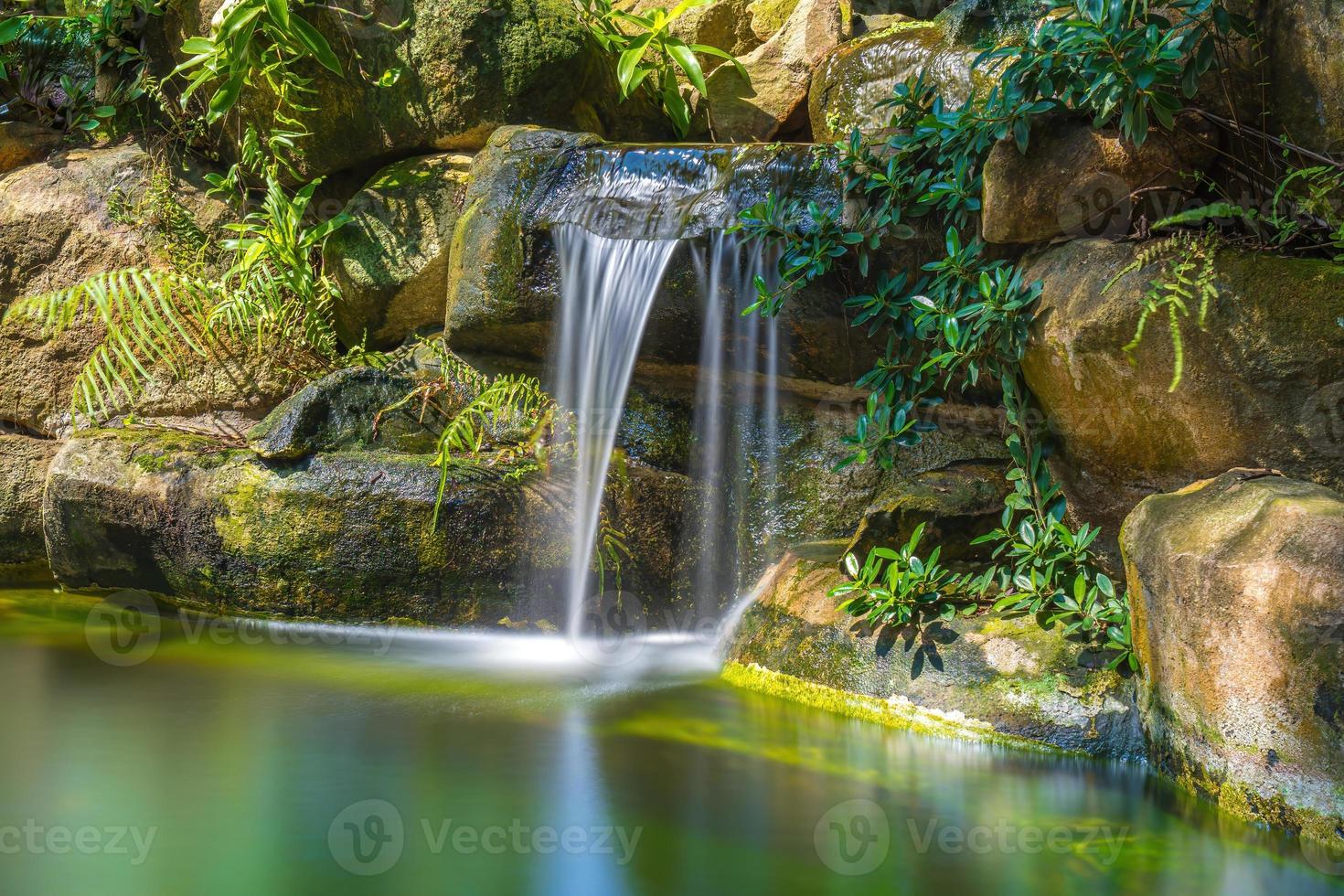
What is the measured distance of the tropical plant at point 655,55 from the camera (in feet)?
19.0

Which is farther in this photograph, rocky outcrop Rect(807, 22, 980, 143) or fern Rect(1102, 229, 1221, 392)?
rocky outcrop Rect(807, 22, 980, 143)

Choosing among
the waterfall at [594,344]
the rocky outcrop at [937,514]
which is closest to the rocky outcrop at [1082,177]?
the rocky outcrop at [937,514]

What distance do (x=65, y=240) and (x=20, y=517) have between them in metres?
1.84

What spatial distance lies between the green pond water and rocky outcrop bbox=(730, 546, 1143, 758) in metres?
0.11

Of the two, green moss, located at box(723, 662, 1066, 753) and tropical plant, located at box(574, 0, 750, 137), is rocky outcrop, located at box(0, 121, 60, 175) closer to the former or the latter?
tropical plant, located at box(574, 0, 750, 137)

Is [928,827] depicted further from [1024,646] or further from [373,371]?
[373,371]

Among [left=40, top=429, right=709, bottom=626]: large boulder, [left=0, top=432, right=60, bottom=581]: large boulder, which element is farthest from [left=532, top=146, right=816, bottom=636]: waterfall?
[left=0, top=432, right=60, bottom=581]: large boulder

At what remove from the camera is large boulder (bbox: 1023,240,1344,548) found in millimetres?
3170

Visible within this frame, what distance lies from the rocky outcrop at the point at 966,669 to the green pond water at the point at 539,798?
0.11 metres

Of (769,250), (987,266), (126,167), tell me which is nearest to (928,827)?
(987,266)

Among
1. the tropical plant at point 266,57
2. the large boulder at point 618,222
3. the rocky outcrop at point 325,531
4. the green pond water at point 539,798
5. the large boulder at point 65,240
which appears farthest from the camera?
the large boulder at point 65,240

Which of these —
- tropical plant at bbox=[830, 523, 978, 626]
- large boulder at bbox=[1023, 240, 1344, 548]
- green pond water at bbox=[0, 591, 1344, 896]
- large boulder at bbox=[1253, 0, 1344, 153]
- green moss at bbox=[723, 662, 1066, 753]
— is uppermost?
large boulder at bbox=[1253, 0, 1344, 153]

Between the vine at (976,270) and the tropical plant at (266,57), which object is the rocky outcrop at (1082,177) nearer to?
the vine at (976,270)

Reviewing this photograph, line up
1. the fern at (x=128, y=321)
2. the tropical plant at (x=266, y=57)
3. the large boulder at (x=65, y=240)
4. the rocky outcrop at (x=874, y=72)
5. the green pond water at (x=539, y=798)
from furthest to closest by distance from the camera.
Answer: the large boulder at (x=65, y=240) < the fern at (x=128, y=321) < the tropical plant at (x=266, y=57) < the rocky outcrop at (x=874, y=72) < the green pond water at (x=539, y=798)
